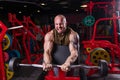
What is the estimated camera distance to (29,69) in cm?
402

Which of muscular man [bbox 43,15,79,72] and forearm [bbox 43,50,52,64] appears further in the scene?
muscular man [bbox 43,15,79,72]

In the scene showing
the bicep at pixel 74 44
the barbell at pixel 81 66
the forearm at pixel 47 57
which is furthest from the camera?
the bicep at pixel 74 44

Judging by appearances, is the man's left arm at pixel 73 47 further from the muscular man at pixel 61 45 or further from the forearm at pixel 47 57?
the forearm at pixel 47 57

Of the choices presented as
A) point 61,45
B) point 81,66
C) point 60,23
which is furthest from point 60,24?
point 81,66

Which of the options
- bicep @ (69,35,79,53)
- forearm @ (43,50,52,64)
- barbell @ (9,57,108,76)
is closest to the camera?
barbell @ (9,57,108,76)

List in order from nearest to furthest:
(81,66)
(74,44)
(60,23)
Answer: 1. (81,66)
2. (60,23)
3. (74,44)

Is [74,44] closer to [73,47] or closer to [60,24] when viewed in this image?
[73,47]

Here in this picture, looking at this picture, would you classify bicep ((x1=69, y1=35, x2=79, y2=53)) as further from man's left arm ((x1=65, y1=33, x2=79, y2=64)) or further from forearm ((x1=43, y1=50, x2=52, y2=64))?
forearm ((x1=43, y1=50, x2=52, y2=64))

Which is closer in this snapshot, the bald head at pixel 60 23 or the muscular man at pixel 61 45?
the bald head at pixel 60 23

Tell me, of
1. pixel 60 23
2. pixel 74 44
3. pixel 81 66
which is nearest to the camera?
pixel 81 66

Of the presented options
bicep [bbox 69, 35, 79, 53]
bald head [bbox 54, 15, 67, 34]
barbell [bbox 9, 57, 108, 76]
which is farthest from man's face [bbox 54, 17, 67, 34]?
barbell [bbox 9, 57, 108, 76]

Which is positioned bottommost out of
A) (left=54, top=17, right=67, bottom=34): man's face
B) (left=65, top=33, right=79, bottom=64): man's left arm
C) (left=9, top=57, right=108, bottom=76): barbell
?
(left=9, top=57, right=108, bottom=76): barbell

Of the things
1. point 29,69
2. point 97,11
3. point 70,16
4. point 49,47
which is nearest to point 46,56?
point 49,47

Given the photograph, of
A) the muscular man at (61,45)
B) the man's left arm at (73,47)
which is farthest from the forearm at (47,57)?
the man's left arm at (73,47)
